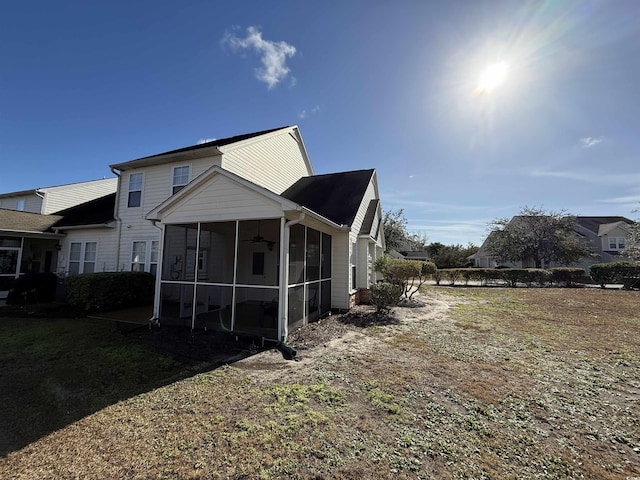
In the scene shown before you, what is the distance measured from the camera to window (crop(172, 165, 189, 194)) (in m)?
10.9

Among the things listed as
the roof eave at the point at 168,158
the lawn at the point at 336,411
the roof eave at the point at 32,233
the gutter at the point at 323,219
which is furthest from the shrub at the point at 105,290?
the gutter at the point at 323,219

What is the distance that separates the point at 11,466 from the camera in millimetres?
2598

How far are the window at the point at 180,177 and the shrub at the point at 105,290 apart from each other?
374cm

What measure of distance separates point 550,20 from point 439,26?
276 cm

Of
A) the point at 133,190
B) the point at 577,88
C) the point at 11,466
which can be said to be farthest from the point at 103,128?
the point at 577,88

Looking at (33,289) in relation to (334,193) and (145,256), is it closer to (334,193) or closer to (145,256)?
(145,256)

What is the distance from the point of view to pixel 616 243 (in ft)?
106

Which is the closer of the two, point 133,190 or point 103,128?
point 133,190

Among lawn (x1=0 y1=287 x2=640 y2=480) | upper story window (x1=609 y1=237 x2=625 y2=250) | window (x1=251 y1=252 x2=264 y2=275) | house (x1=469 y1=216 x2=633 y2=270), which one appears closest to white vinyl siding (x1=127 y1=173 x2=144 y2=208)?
window (x1=251 y1=252 x2=264 y2=275)

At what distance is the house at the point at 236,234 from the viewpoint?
7.06 metres

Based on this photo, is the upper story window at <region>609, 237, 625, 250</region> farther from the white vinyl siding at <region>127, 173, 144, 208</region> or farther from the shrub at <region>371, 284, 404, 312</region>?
the white vinyl siding at <region>127, 173, 144, 208</region>

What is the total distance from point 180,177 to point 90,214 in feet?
22.7

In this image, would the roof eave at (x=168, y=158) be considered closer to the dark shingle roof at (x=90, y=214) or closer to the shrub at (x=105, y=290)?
the dark shingle roof at (x=90, y=214)

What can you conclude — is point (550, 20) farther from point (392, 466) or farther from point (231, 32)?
point (392, 466)
